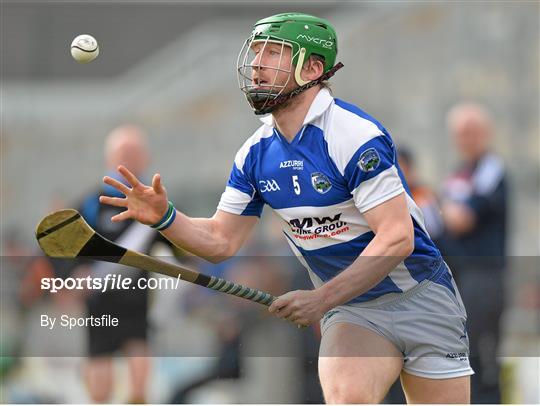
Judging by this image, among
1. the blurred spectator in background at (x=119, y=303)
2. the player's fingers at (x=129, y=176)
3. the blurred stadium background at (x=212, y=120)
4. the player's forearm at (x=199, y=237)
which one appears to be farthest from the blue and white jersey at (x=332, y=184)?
the blurred spectator in background at (x=119, y=303)

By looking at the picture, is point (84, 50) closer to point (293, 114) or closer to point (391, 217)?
point (293, 114)

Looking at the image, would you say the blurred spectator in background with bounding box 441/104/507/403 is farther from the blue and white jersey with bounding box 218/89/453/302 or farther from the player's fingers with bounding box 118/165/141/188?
the player's fingers with bounding box 118/165/141/188

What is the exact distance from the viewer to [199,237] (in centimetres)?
436

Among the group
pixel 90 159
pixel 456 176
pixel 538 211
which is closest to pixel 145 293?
pixel 456 176

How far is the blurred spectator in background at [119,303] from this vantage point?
21.4 ft

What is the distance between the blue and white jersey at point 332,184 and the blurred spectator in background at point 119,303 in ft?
7.64

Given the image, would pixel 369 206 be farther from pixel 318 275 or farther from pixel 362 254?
pixel 318 275

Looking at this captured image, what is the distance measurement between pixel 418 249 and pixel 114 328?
3094 mm

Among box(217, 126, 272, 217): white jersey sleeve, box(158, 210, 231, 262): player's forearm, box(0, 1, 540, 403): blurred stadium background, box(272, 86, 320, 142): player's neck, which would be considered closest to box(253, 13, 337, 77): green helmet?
box(272, 86, 320, 142): player's neck

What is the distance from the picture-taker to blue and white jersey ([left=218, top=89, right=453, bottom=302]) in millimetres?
3953

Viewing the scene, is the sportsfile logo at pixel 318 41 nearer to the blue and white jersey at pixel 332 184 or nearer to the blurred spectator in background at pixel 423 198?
the blue and white jersey at pixel 332 184

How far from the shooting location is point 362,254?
3.96 metres

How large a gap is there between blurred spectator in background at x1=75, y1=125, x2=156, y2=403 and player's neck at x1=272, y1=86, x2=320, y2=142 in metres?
2.39

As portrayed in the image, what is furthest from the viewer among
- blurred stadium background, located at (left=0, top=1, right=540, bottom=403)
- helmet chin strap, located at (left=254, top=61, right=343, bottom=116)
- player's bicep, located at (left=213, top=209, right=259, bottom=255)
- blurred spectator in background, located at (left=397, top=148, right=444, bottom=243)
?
blurred stadium background, located at (left=0, top=1, right=540, bottom=403)
